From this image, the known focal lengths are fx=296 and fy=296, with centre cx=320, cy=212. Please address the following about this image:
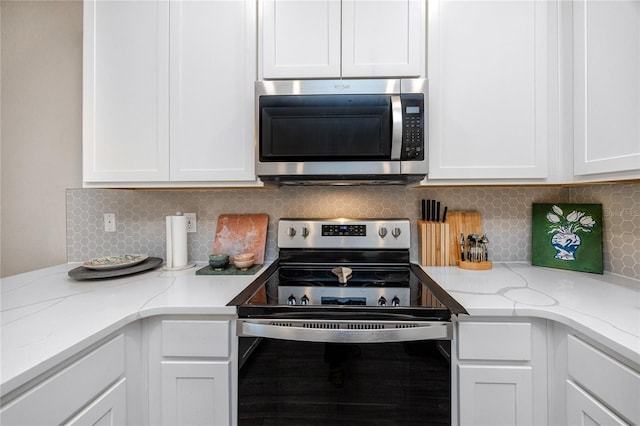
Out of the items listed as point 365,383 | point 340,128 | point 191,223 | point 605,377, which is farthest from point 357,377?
point 191,223

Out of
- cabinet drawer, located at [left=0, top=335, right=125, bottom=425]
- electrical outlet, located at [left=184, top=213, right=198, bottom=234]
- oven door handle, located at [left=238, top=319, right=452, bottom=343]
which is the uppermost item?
electrical outlet, located at [left=184, top=213, right=198, bottom=234]

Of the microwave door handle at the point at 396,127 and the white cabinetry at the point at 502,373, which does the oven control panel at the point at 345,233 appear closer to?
the microwave door handle at the point at 396,127

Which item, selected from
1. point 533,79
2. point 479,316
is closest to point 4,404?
point 479,316

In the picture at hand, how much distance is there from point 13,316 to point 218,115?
102cm

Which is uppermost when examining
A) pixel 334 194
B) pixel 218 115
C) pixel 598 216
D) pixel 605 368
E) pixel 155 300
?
pixel 218 115

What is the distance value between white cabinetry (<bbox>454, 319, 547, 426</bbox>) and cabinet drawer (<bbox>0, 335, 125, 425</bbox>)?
1.13 metres

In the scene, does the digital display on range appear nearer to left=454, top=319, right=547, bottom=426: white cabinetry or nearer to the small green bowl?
the small green bowl

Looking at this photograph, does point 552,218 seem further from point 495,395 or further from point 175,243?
point 175,243

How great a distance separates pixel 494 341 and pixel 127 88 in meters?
1.82

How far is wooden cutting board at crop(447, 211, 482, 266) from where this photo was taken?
1603 mm

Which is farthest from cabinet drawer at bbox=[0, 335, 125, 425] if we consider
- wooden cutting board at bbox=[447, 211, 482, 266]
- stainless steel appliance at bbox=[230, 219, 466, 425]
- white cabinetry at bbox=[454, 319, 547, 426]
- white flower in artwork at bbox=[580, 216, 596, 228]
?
white flower in artwork at bbox=[580, 216, 596, 228]

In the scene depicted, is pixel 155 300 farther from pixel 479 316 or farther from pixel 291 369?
pixel 479 316

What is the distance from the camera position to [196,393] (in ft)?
3.41

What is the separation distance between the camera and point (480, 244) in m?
1.54
